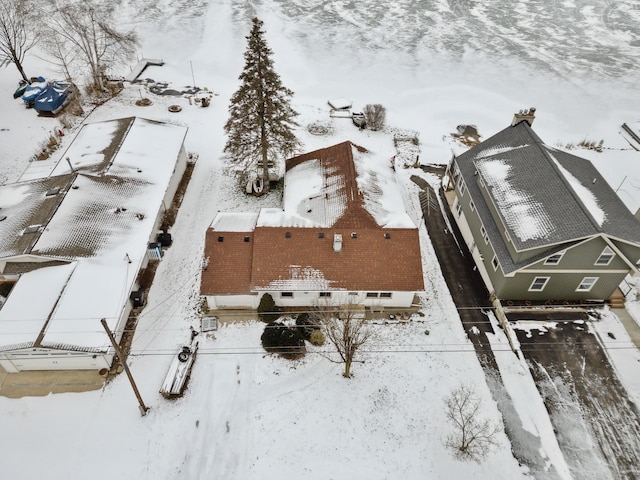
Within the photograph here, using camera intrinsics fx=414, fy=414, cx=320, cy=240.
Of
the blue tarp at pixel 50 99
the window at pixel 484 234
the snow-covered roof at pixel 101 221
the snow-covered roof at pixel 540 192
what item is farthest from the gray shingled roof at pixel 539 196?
the blue tarp at pixel 50 99

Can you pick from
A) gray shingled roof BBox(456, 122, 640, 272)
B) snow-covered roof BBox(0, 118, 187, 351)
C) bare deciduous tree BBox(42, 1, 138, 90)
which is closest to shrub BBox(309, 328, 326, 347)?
snow-covered roof BBox(0, 118, 187, 351)

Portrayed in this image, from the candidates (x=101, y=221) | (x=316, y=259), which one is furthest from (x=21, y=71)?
(x=316, y=259)

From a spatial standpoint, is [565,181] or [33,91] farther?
[33,91]

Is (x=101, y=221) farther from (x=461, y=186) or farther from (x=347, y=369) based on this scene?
(x=461, y=186)

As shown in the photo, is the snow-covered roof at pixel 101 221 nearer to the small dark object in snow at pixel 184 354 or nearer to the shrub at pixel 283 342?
the small dark object in snow at pixel 184 354

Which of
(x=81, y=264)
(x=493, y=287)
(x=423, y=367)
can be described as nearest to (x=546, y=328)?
(x=493, y=287)

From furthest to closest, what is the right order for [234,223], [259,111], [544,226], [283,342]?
→ [259,111] → [234,223] → [544,226] → [283,342]
